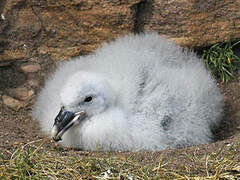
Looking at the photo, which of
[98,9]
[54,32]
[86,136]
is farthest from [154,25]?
[86,136]

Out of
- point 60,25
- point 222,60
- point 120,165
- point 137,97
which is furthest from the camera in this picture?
point 222,60

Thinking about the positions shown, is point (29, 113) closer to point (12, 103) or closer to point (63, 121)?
point (12, 103)

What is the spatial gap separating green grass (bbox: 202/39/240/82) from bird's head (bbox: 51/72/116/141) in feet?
4.52

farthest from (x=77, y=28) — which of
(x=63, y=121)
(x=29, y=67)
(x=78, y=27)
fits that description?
(x=63, y=121)

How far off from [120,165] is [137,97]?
94 centimetres

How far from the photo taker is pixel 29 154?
159 inches

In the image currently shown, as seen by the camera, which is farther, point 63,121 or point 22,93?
point 22,93

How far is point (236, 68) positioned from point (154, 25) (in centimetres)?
103

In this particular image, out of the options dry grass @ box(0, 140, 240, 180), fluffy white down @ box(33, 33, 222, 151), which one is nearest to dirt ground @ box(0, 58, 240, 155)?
fluffy white down @ box(33, 33, 222, 151)

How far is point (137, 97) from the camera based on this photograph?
15.6 ft

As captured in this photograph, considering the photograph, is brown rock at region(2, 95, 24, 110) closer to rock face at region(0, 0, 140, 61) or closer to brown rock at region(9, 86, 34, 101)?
brown rock at region(9, 86, 34, 101)

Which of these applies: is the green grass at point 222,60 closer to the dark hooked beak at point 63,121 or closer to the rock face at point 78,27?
the rock face at point 78,27

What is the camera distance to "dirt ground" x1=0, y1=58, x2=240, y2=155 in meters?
5.07

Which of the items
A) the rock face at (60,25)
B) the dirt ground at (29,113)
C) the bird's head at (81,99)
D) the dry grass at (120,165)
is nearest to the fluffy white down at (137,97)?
the bird's head at (81,99)
